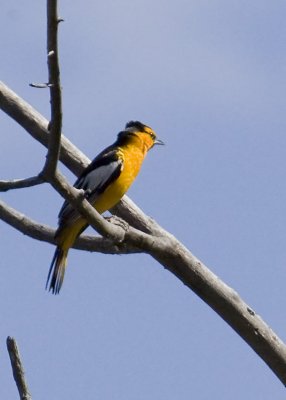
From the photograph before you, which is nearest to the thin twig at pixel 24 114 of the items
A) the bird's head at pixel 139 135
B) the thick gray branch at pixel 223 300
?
the thick gray branch at pixel 223 300

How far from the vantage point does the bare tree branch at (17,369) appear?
5292 mm

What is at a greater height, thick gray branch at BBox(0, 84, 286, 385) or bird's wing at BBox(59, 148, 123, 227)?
bird's wing at BBox(59, 148, 123, 227)

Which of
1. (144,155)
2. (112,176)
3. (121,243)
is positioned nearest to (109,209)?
(112,176)

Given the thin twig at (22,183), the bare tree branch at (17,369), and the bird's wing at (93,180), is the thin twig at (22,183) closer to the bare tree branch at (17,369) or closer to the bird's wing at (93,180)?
the bare tree branch at (17,369)

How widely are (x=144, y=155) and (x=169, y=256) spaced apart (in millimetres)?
2692

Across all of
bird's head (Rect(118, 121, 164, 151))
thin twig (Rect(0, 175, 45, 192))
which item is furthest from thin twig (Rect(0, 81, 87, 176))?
thin twig (Rect(0, 175, 45, 192))

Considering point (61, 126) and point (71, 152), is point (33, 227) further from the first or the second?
point (61, 126)

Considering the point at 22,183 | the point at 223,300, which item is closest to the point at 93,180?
the point at 223,300

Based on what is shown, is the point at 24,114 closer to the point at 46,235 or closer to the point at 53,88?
the point at 46,235

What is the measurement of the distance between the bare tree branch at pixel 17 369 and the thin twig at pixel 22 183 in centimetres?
114

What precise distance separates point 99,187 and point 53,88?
3805 mm

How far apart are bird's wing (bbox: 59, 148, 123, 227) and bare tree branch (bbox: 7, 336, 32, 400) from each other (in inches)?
151

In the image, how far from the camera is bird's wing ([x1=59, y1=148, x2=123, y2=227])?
375 inches

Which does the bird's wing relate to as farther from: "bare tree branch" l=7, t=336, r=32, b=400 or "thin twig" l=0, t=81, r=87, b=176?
"bare tree branch" l=7, t=336, r=32, b=400
